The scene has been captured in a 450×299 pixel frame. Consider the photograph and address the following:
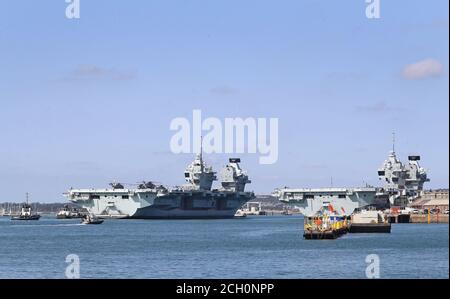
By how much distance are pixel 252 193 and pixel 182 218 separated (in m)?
26.4

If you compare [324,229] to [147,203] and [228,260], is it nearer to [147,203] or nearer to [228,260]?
[228,260]

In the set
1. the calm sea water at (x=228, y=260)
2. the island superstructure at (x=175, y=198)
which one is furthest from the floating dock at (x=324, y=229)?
the island superstructure at (x=175, y=198)

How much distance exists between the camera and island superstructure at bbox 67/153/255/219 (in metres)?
164

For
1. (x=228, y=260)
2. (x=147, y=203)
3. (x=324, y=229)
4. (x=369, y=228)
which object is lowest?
(x=228, y=260)

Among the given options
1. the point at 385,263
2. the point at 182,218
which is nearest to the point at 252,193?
the point at 182,218

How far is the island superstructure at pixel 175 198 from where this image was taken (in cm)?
16412

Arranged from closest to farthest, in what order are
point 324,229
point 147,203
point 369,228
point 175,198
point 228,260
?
point 228,260, point 324,229, point 369,228, point 147,203, point 175,198

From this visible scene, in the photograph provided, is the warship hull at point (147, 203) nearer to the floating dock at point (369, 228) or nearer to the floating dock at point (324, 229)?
the floating dock at point (369, 228)

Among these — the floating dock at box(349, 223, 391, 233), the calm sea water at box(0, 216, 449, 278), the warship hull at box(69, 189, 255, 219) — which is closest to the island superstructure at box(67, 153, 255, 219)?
the warship hull at box(69, 189, 255, 219)

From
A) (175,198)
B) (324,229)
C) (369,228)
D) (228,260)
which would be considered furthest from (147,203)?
(228,260)

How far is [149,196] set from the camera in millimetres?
163125

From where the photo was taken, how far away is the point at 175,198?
174 meters
